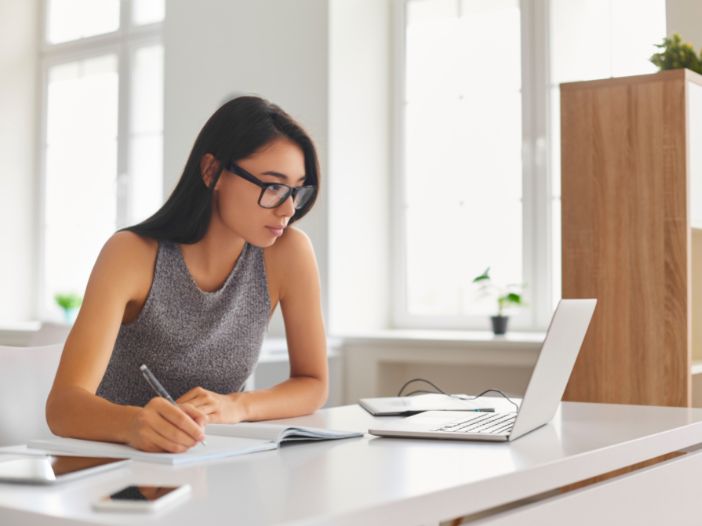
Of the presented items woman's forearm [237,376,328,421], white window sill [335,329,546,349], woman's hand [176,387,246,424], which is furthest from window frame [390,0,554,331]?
woman's hand [176,387,246,424]

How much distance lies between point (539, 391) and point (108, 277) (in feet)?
2.83

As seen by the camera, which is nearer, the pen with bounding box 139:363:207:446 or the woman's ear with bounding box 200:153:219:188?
the pen with bounding box 139:363:207:446

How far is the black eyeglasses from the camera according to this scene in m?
2.00

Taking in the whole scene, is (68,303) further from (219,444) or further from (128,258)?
(219,444)

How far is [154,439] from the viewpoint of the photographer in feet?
4.44

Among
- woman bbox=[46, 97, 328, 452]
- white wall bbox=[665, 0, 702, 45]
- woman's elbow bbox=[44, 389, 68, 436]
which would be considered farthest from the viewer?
white wall bbox=[665, 0, 702, 45]

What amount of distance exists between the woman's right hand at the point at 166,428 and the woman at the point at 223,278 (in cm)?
45

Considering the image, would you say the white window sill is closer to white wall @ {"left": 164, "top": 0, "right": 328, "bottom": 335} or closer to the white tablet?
white wall @ {"left": 164, "top": 0, "right": 328, "bottom": 335}

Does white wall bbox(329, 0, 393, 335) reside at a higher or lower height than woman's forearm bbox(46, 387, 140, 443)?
higher

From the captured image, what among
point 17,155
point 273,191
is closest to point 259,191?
point 273,191

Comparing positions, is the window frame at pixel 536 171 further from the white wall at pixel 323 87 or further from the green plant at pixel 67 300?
the green plant at pixel 67 300

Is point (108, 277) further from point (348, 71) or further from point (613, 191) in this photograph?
point (348, 71)

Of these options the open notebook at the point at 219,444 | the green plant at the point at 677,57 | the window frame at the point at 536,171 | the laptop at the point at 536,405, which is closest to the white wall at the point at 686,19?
the green plant at the point at 677,57

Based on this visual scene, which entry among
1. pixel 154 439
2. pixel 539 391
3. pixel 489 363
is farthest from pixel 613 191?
pixel 154 439
